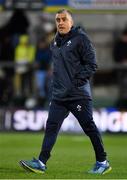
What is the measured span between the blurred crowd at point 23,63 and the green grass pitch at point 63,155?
1.86m

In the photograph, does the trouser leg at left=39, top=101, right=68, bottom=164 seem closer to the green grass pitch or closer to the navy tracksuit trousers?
the navy tracksuit trousers

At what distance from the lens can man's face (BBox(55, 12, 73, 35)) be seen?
10133mm

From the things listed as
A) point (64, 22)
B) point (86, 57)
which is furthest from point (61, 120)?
point (64, 22)

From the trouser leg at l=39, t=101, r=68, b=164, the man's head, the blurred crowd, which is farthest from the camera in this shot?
the blurred crowd

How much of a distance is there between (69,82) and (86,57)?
0.39 m

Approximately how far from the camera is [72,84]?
10258 mm

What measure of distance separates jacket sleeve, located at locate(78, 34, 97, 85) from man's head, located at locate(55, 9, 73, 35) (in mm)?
230

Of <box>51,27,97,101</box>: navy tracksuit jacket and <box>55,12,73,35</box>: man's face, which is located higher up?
<box>55,12,73,35</box>: man's face

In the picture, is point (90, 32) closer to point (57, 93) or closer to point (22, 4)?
point (22, 4)

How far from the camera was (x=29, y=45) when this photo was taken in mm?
21875

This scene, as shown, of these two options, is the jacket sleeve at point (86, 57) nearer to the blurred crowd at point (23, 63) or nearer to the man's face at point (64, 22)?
the man's face at point (64, 22)

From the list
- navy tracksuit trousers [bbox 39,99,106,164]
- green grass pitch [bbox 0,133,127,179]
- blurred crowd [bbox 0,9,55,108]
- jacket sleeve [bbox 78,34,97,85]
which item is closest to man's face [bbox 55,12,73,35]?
jacket sleeve [bbox 78,34,97,85]

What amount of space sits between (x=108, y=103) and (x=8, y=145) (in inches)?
211

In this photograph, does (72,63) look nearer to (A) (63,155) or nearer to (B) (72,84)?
(B) (72,84)
